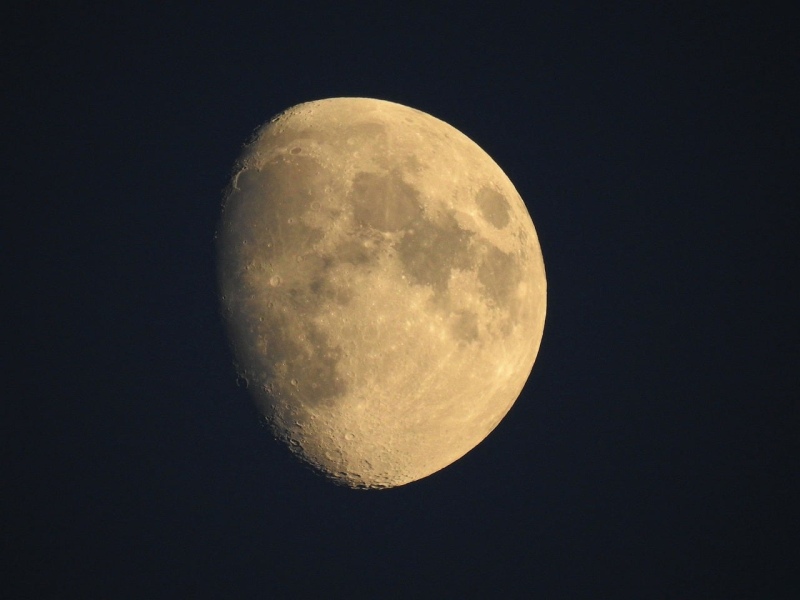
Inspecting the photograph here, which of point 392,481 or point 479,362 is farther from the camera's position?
point 392,481

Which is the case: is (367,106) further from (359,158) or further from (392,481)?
(392,481)

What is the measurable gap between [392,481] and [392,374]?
1504 millimetres

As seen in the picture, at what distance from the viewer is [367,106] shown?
5.41m

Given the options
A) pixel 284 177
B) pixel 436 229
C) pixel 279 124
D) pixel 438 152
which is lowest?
pixel 436 229

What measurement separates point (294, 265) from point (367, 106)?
66.0 inches

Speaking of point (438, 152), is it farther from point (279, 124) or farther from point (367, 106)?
point (279, 124)

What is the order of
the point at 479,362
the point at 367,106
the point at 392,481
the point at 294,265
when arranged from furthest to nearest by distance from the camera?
the point at 392,481 < the point at 367,106 < the point at 479,362 < the point at 294,265

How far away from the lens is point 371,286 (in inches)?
182

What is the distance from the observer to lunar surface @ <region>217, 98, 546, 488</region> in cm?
466

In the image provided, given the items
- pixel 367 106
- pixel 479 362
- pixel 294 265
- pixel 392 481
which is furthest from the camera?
pixel 392 481

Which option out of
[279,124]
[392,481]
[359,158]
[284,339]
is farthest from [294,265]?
[392,481]

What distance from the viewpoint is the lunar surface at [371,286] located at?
4.66m

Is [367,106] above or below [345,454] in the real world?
above

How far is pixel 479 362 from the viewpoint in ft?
16.6
